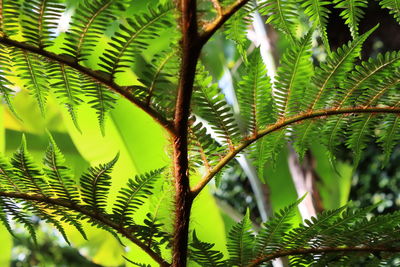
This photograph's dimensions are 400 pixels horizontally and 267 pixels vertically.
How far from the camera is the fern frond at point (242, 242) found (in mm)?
475

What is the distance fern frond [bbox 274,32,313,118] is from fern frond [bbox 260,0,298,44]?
17 millimetres

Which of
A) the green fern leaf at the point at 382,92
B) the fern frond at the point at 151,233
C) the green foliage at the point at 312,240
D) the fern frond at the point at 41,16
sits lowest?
the green foliage at the point at 312,240

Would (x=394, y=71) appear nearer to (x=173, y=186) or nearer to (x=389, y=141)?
(x=389, y=141)

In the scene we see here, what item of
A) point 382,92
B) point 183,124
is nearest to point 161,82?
point 183,124

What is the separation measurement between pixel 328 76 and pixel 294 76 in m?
0.04

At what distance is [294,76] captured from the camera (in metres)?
0.46

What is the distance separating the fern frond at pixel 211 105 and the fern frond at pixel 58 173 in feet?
0.50

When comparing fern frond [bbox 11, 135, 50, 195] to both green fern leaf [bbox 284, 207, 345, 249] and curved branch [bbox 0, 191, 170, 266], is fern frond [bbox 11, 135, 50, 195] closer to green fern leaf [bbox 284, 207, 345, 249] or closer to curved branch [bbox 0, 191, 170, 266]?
curved branch [bbox 0, 191, 170, 266]

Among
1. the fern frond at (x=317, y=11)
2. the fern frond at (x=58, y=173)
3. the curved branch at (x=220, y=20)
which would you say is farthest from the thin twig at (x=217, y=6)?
the fern frond at (x=58, y=173)

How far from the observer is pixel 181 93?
386 millimetres

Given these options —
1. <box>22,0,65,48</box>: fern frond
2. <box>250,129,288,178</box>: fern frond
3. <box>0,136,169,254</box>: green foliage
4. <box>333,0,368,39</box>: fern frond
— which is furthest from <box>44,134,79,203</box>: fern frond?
<box>333,0,368,39</box>: fern frond

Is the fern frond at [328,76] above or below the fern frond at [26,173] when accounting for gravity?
above

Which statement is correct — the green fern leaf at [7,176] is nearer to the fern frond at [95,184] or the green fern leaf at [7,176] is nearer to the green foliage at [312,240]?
the fern frond at [95,184]

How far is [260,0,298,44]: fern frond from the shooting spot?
43cm
